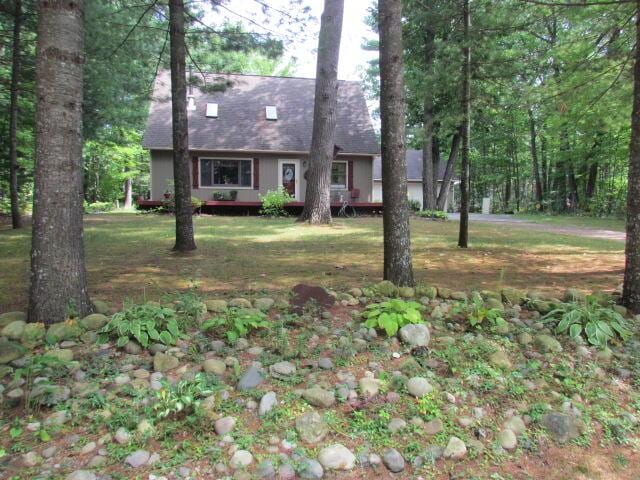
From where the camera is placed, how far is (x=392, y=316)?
10.8ft

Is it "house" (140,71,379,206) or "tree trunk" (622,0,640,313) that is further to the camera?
"house" (140,71,379,206)

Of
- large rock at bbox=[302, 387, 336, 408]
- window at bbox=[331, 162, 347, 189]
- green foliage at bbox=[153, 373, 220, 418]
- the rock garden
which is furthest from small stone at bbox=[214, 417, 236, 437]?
window at bbox=[331, 162, 347, 189]

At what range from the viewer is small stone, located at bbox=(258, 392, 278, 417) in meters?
2.39

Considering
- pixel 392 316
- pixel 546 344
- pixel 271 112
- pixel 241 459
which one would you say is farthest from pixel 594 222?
pixel 241 459

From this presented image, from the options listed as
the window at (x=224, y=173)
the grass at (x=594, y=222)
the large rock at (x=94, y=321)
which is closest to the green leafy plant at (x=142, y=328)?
the large rock at (x=94, y=321)

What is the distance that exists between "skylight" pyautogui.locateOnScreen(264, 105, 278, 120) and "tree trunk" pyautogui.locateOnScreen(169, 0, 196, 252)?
40.3 feet

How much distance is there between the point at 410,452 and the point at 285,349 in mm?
1040

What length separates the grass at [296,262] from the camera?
4.81 m

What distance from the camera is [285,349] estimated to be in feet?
9.67

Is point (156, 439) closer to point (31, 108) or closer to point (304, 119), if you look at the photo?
point (31, 108)

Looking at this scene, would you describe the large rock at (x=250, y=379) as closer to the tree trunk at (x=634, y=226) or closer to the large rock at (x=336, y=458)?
the large rock at (x=336, y=458)

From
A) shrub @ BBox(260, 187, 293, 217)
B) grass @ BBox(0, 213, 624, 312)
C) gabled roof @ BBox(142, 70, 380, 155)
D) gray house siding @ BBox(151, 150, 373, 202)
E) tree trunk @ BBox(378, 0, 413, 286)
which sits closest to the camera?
tree trunk @ BBox(378, 0, 413, 286)

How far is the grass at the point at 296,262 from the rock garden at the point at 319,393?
1232 mm

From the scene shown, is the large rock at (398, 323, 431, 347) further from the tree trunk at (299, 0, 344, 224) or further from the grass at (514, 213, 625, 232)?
the grass at (514, 213, 625, 232)
